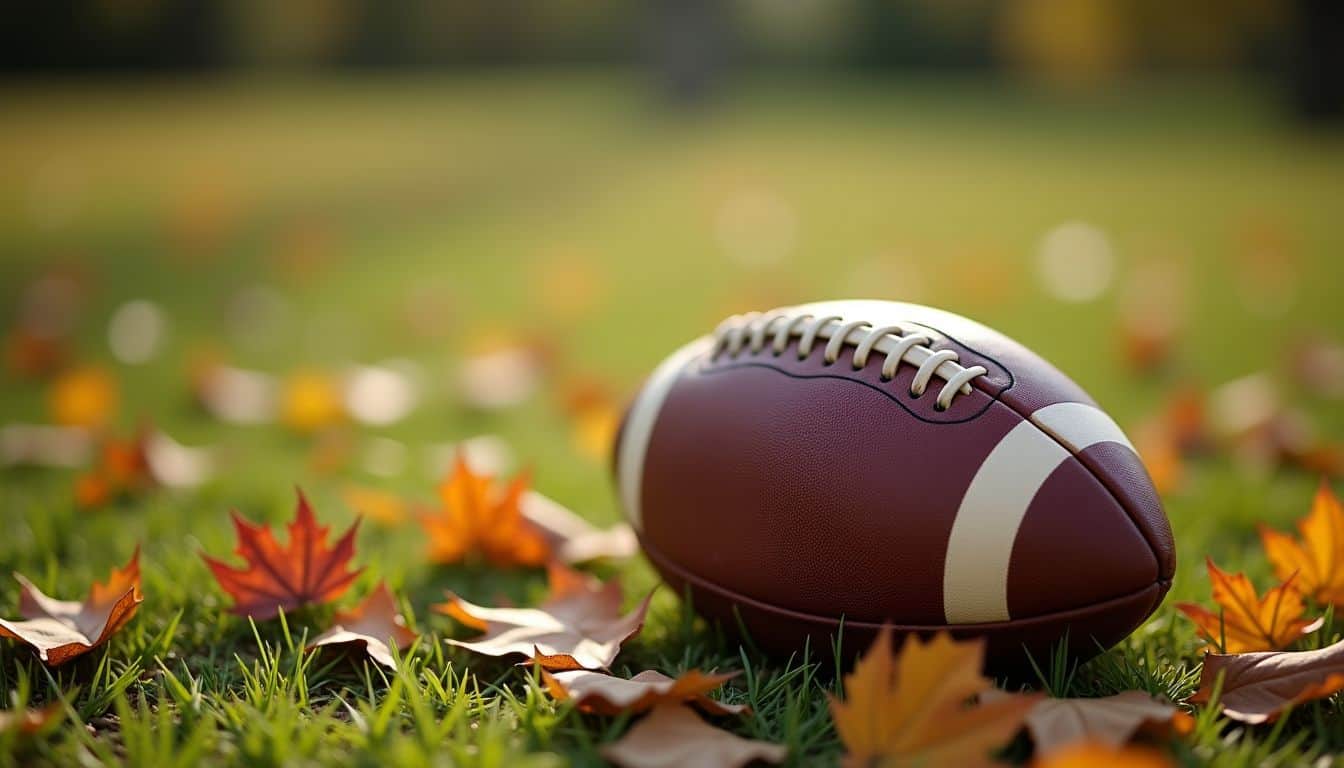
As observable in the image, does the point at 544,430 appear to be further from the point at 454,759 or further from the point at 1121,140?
the point at 1121,140

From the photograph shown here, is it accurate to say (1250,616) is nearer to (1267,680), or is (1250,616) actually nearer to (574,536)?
(1267,680)

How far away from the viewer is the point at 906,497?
155 cm

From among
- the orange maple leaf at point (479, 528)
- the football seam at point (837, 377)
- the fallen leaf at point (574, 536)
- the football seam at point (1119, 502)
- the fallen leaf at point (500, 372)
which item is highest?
the football seam at point (837, 377)

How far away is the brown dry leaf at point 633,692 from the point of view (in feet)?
4.70

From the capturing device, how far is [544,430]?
11.1ft

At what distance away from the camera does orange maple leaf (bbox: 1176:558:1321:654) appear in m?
1.65

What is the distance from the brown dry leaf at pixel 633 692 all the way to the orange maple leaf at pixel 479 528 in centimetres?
65

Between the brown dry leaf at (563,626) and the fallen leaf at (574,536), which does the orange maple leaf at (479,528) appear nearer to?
the fallen leaf at (574,536)

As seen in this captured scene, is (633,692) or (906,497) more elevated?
(906,497)

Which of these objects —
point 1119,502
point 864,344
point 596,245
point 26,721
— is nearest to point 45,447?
point 26,721

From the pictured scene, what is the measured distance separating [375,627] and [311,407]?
1.70 metres

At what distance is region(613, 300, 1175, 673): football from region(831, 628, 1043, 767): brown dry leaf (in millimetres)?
237

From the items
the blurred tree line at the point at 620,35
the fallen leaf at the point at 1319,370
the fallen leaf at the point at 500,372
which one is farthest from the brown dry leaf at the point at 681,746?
the blurred tree line at the point at 620,35

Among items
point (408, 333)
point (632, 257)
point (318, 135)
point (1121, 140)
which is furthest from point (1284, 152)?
point (318, 135)
